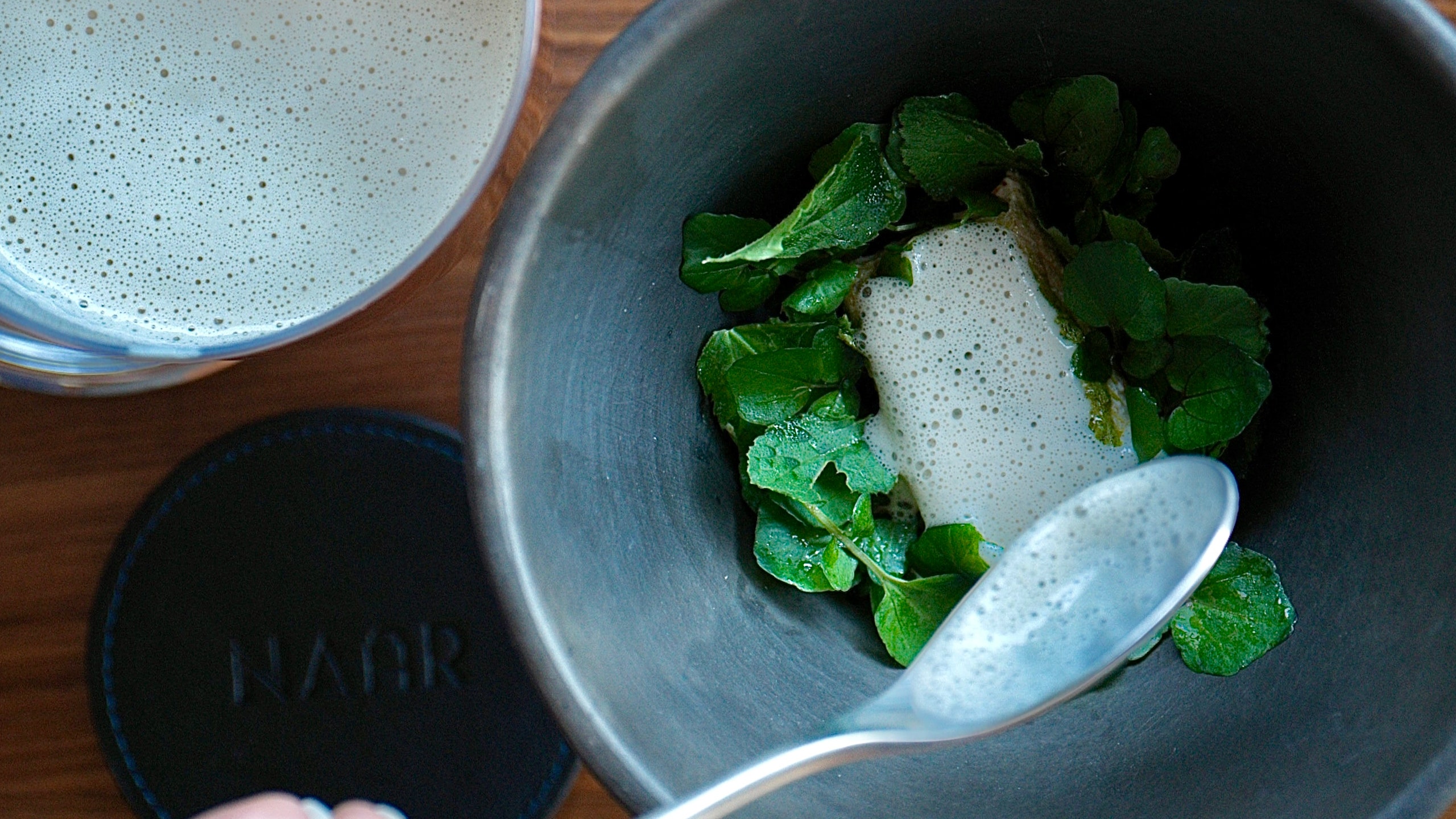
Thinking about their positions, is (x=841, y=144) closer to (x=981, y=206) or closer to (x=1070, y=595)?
(x=981, y=206)

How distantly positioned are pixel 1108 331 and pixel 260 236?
0.43 meters

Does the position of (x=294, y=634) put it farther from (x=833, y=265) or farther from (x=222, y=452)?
(x=833, y=265)

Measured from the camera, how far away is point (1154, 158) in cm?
60

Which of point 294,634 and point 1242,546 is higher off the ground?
point 1242,546

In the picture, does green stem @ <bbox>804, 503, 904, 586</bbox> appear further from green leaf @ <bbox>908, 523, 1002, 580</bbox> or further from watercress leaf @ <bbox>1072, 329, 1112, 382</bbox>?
watercress leaf @ <bbox>1072, 329, 1112, 382</bbox>

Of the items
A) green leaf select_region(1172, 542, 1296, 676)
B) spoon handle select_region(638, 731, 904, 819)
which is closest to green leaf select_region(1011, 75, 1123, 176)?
green leaf select_region(1172, 542, 1296, 676)

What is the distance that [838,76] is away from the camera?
1.90ft

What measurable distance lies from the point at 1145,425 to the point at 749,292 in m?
0.21

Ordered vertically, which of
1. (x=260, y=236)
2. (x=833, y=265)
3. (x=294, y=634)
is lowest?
(x=294, y=634)

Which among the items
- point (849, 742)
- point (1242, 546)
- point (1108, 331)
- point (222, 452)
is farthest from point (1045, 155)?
point (222, 452)

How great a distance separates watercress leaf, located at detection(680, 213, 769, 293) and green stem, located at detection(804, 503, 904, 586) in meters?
0.12

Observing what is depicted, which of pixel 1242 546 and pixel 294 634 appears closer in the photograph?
pixel 1242 546

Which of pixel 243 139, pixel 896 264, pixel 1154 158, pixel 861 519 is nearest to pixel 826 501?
pixel 861 519

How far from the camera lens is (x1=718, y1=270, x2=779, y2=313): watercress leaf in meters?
0.61
